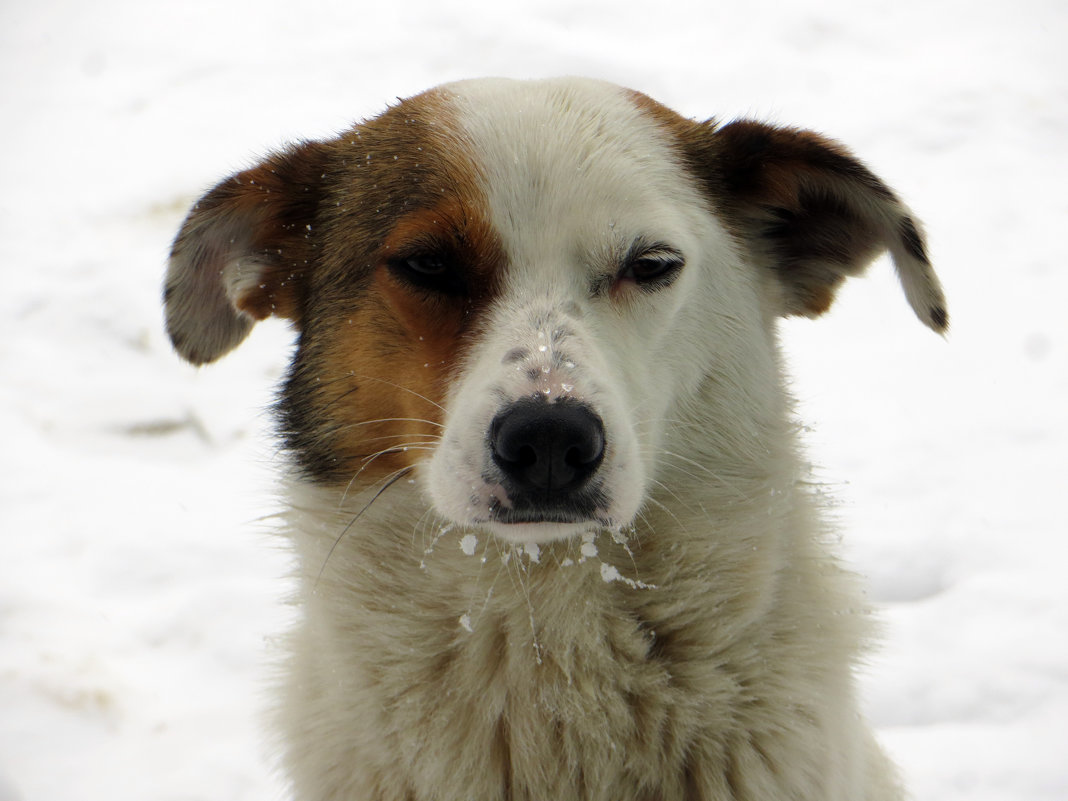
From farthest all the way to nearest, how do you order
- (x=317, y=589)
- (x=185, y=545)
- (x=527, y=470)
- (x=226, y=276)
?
(x=185, y=545)
(x=226, y=276)
(x=317, y=589)
(x=527, y=470)

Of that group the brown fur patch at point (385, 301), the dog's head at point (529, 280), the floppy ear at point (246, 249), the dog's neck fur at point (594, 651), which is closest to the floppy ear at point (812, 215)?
the dog's head at point (529, 280)

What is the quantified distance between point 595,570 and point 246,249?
3.86ft

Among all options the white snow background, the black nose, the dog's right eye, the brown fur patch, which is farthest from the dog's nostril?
the white snow background

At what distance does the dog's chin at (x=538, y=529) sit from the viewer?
6.46 ft

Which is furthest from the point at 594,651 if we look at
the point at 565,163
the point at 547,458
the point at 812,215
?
the point at 812,215

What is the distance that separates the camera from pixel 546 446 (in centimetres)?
185

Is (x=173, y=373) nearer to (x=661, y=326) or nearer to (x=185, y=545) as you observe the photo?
(x=185, y=545)

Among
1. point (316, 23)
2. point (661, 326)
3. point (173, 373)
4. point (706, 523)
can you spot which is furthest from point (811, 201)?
point (316, 23)

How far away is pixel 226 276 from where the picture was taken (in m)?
2.57

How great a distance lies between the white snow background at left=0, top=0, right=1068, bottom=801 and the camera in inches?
136

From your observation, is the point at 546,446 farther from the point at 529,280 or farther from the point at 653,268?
the point at 653,268

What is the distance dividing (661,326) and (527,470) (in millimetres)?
560

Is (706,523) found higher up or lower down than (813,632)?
higher up

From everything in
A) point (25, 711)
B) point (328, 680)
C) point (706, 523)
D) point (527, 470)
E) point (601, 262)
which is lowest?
point (25, 711)
